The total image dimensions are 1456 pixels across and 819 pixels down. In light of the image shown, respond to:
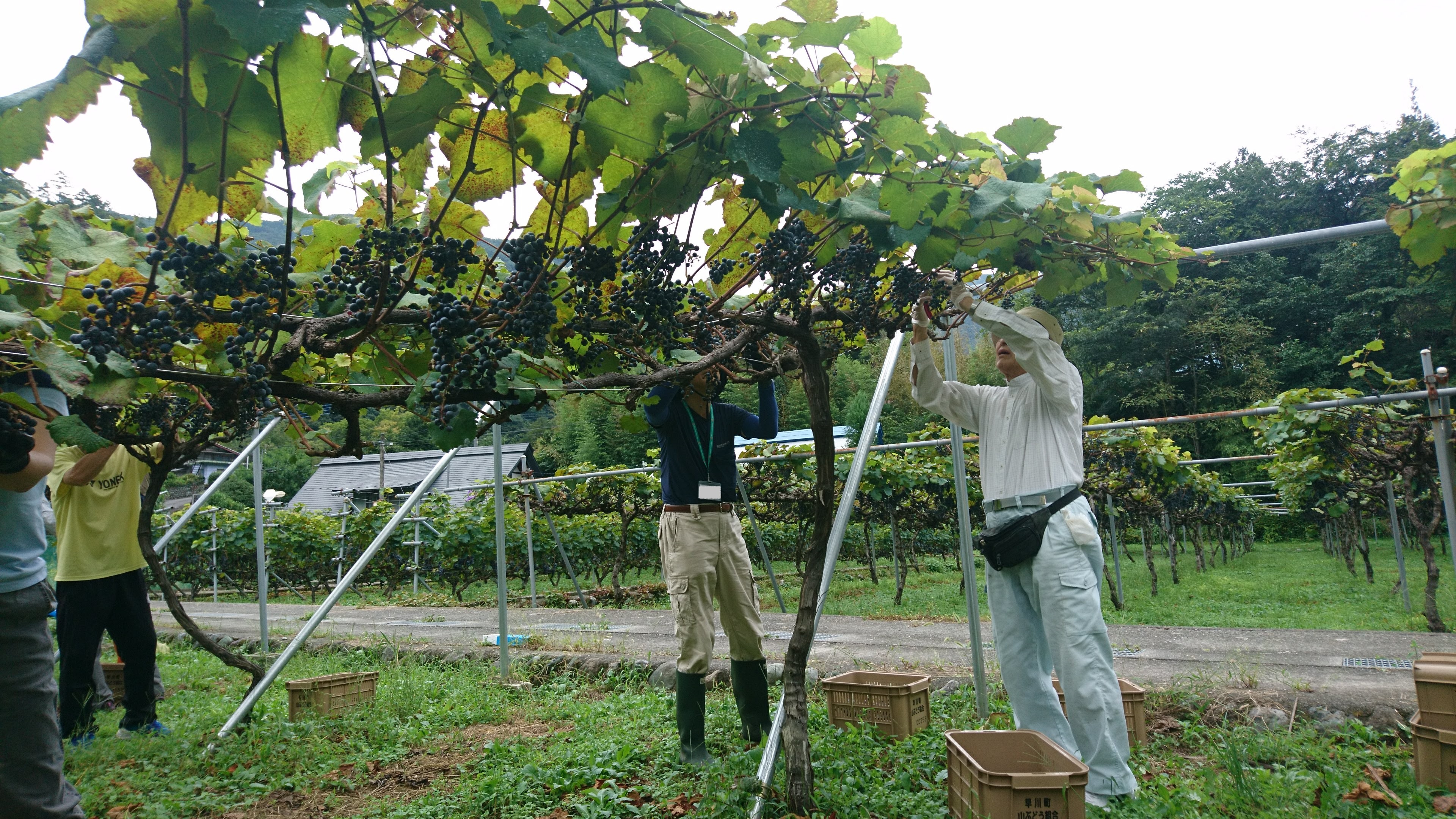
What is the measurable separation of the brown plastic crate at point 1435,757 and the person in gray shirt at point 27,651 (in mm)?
4233

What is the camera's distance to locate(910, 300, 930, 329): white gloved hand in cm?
292

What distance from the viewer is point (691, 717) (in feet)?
10.6

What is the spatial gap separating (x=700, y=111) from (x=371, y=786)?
10.1ft

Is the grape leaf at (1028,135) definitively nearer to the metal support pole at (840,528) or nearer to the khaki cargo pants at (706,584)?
the metal support pole at (840,528)

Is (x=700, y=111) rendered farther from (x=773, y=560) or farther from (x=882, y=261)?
(x=773, y=560)

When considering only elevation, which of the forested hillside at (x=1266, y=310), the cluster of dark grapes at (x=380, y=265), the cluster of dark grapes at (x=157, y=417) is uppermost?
the forested hillside at (x=1266, y=310)

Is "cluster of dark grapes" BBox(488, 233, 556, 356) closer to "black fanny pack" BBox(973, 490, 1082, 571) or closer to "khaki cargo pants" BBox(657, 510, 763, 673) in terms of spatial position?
"khaki cargo pants" BBox(657, 510, 763, 673)

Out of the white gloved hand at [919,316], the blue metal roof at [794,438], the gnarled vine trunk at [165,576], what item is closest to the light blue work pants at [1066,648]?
the white gloved hand at [919,316]

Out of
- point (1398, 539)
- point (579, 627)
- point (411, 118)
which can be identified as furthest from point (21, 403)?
point (1398, 539)

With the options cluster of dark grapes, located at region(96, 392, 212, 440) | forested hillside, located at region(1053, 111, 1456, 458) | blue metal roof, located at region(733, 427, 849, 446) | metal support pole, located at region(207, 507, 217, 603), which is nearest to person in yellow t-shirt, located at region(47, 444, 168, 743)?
cluster of dark grapes, located at region(96, 392, 212, 440)

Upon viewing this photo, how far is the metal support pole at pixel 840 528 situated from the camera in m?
2.62

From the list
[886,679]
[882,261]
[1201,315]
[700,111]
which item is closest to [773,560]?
[886,679]

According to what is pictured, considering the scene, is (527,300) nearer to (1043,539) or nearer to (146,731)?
(1043,539)

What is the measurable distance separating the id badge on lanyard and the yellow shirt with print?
281 centimetres
